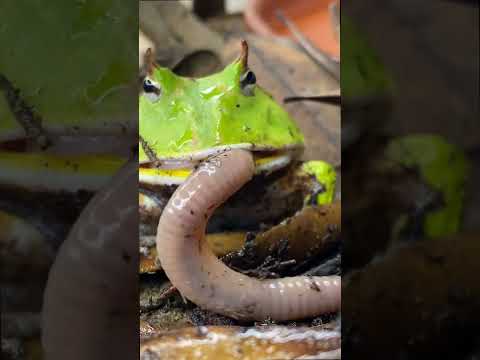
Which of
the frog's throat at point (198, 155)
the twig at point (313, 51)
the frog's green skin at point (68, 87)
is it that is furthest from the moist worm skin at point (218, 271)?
the twig at point (313, 51)

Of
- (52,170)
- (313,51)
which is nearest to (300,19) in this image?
(313,51)

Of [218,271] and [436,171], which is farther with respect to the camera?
[436,171]

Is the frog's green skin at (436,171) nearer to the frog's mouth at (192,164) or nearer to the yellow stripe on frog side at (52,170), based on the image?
the frog's mouth at (192,164)

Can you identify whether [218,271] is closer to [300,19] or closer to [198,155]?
[198,155]

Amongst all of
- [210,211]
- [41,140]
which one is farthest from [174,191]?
[41,140]

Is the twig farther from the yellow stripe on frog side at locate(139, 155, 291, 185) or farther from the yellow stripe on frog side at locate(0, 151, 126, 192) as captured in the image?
the yellow stripe on frog side at locate(0, 151, 126, 192)

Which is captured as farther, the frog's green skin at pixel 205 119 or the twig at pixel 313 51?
the twig at pixel 313 51
